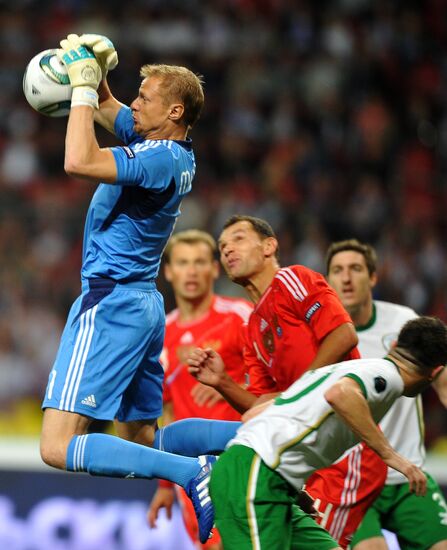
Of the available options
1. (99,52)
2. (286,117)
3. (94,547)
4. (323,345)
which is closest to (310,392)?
(323,345)

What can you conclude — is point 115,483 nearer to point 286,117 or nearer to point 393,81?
point 286,117

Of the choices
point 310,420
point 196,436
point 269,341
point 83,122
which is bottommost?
point 196,436

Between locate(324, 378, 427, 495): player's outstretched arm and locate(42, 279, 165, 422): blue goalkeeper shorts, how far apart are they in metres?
1.08

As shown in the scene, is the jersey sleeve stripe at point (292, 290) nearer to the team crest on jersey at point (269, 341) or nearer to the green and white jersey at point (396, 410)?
the team crest on jersey at point (269, 341)

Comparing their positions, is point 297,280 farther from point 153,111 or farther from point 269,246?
point 153,111

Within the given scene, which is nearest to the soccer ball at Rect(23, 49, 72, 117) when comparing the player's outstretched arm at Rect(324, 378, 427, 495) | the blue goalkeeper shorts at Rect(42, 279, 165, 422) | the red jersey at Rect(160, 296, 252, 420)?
the blue goalkeeper shorts at Rect(42, 279, 165, 422)

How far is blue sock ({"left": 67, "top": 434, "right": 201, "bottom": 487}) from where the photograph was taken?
4.43 m

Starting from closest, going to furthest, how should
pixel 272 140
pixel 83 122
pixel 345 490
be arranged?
pixel 83 122 → pixel 345 490 → pixel 272 140

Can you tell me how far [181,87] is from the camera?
4793 millimetres

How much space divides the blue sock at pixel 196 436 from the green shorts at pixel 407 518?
1.36 metres

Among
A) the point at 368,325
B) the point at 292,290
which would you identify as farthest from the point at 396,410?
the point at 292,290

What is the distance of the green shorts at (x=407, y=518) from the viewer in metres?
5.65

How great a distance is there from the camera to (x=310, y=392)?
4.09 m

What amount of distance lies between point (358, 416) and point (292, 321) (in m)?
1.06
